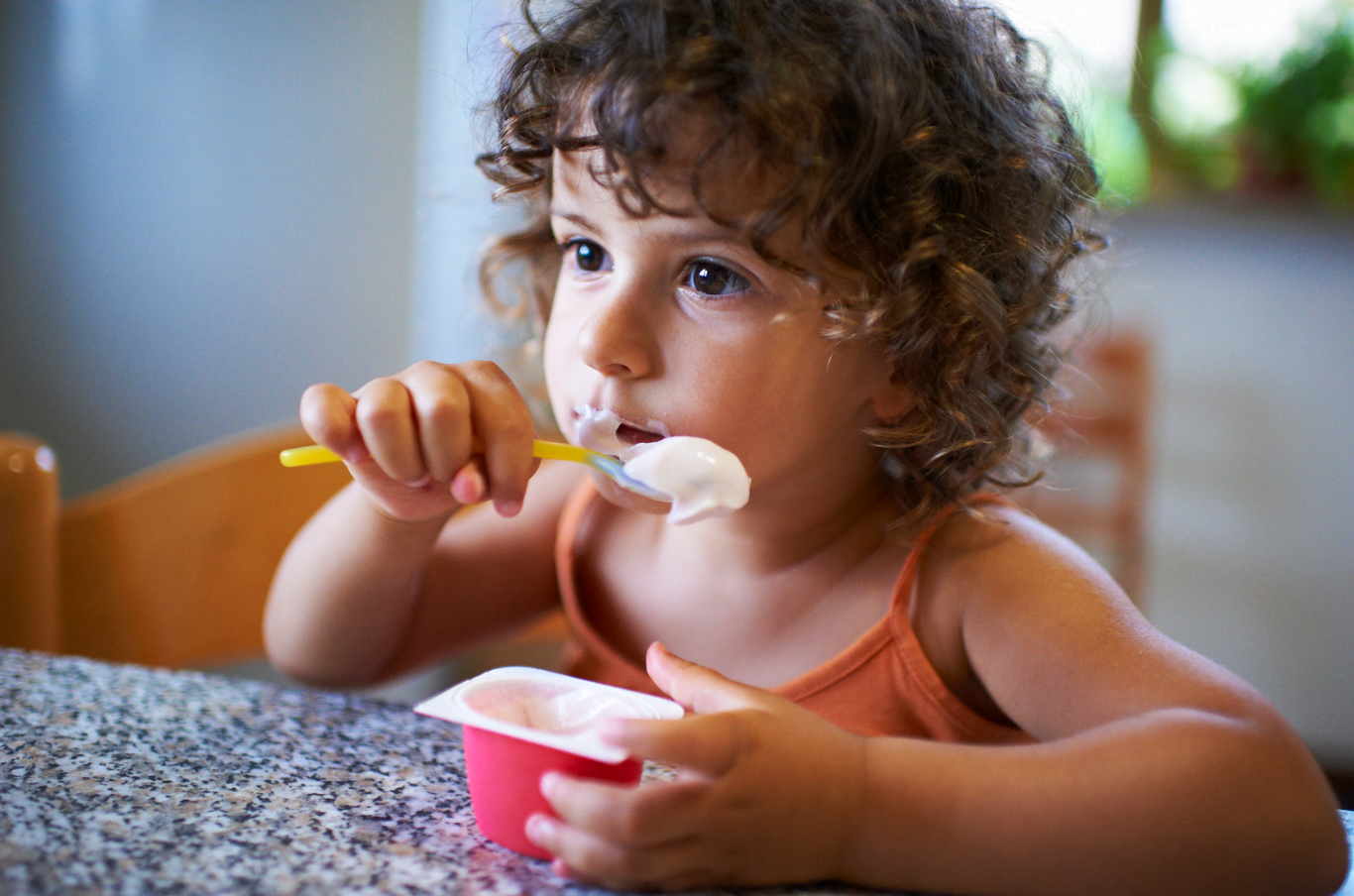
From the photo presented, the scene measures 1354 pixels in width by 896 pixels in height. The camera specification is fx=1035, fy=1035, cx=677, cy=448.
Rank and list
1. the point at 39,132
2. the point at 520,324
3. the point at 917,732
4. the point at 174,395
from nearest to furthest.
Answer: the point at 917,732
the point at 520,324
the point at 39,132
the point at 174,395

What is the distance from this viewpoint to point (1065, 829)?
20.4 inches

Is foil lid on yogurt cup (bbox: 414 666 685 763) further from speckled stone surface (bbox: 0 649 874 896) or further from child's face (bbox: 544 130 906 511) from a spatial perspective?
child's face (bbox: 544 130 906 511)

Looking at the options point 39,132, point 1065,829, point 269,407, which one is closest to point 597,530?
point 1065,829

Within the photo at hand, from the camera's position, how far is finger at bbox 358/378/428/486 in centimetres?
A: 58

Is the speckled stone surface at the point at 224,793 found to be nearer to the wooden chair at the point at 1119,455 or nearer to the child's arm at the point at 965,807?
the child's arm at the point at 965,807

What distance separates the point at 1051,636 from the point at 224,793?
1.66ft

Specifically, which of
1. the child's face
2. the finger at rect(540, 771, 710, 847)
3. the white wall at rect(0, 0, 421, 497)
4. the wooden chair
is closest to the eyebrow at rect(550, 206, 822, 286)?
the child's face

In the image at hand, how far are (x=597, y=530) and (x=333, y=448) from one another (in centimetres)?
43

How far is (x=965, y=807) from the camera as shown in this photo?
0.52 m

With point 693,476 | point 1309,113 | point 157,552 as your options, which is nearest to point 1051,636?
point 693,476

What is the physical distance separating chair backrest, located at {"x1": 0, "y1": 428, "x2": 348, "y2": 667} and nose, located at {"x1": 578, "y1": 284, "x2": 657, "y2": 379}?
1.72 feet

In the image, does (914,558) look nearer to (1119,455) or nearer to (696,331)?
(696,331)

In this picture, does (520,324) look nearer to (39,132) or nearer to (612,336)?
(612,336)

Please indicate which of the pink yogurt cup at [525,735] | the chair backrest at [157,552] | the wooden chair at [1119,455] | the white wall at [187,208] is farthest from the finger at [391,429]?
the wooden chair at [1119,455]
